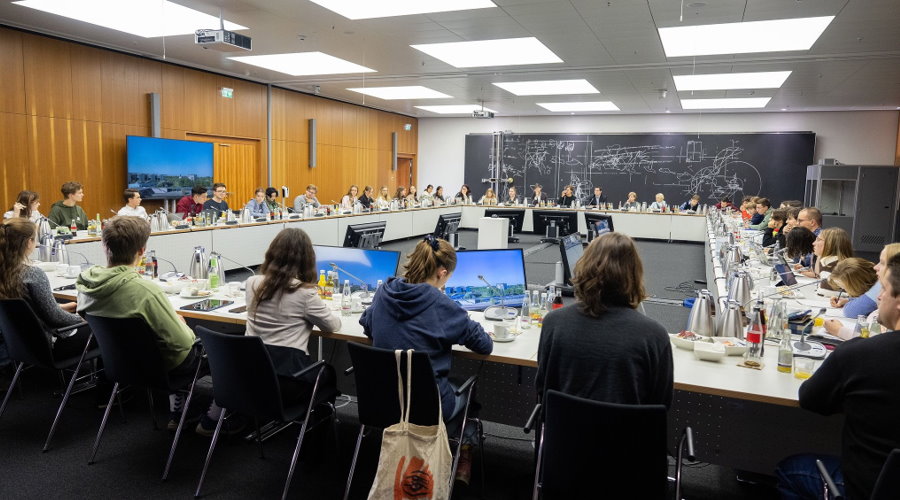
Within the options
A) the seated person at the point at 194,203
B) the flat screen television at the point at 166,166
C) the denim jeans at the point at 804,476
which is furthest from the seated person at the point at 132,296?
the flat screen television at the point at 166,166

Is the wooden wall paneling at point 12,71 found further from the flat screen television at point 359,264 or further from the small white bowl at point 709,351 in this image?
the small white bowl at point 709,351

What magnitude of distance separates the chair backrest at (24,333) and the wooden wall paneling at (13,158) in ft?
18.1

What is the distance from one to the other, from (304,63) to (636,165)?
9039 mm

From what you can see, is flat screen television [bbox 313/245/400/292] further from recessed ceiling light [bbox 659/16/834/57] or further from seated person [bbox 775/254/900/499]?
recessed ceiling light [bbox 659/16/834/57]

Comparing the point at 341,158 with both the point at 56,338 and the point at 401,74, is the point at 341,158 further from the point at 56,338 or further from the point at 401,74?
the point at 56,338

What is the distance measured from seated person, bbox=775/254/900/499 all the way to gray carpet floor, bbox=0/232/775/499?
3.79ft

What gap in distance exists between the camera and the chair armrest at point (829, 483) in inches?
68.2

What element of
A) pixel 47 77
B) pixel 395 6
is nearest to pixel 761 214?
pixel 395 6

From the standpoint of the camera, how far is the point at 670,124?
14.5 metres

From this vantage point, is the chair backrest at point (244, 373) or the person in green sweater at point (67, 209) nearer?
the chair backrest at point (244, 373)

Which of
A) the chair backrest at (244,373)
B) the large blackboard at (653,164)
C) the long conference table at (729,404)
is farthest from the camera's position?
Result: the large blackboard at (653,164)

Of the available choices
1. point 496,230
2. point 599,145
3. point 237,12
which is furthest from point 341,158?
point 237,12

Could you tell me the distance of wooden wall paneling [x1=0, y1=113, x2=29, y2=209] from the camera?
7367mm

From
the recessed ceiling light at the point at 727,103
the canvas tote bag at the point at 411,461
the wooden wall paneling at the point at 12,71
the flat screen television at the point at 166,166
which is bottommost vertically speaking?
the canvas tote bag at the point at 411,461
